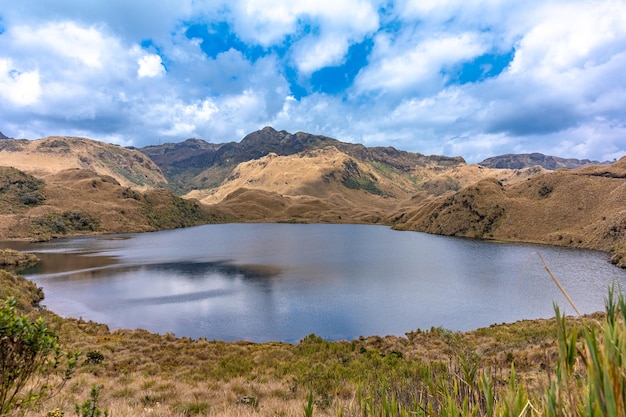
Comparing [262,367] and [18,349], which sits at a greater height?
[18,349]

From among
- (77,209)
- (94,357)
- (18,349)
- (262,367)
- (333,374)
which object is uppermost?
(77,209)

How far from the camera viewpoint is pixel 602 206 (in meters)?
90.8

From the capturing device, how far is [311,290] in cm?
4150

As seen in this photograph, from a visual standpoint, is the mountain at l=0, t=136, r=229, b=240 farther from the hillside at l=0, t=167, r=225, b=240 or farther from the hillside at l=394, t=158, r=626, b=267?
the hillside at l=394, t=158, r=626, b=267

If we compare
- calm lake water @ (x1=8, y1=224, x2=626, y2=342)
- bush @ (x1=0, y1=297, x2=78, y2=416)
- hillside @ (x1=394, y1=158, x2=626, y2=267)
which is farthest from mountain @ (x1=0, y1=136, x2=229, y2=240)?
bush @ (x1=0, y1=297, x2=78, y2=416)

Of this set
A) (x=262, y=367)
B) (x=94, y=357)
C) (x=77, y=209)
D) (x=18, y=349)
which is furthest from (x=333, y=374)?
(x=77, y=209)

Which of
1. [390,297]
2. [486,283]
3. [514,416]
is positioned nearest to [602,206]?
[486,283]

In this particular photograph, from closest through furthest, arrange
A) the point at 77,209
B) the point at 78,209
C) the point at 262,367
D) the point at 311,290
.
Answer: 1. the point at 262,367
2. the point at 311,290
3. the point at 77,209
4. the point at 78,209

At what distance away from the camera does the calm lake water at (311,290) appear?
30812 mm

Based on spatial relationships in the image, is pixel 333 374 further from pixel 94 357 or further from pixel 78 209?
pixel 78 209

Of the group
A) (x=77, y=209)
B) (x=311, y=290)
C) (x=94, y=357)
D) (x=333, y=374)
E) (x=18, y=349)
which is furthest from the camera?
(x=77, y=209)

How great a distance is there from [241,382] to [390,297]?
89.4ft

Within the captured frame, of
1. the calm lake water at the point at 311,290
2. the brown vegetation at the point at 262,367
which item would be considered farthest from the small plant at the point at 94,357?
the calm lake water at the point at 311,290

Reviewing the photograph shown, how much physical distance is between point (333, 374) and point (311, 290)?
88.6ft
